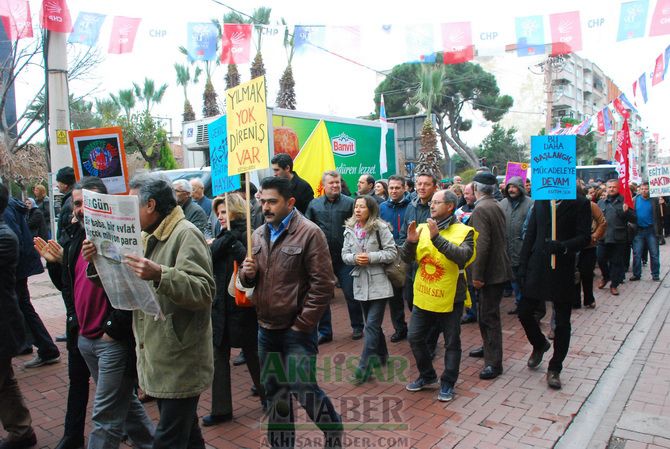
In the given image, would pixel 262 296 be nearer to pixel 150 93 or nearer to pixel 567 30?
pixel 567 30

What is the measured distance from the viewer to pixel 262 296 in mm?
3252

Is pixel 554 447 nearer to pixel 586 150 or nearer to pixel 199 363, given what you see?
pixel 199 363

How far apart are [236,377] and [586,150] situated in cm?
5481

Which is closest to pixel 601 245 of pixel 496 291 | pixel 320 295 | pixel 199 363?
pixel 496 291

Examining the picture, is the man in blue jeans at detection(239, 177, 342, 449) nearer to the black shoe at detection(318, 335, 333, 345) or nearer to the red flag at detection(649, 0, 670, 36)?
the black shoe at detection(318, 335, 333, 345)

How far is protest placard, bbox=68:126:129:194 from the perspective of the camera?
15.0ft

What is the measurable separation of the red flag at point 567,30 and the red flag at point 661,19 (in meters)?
1.18

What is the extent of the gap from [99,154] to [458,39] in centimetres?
790

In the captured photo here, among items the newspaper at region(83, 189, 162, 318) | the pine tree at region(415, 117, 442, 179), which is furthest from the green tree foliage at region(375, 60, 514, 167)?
the newspaper at region(83, 189, 162, 318)

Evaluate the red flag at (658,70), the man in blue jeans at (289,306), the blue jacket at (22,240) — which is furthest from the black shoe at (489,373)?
the red flag at (658,70)

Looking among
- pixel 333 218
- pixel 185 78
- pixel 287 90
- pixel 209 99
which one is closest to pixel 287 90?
pixel 287 90

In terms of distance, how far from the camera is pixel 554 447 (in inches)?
145

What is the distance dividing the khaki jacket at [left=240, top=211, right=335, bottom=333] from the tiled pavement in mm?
1162

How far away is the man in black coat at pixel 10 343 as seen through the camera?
3379 mm
